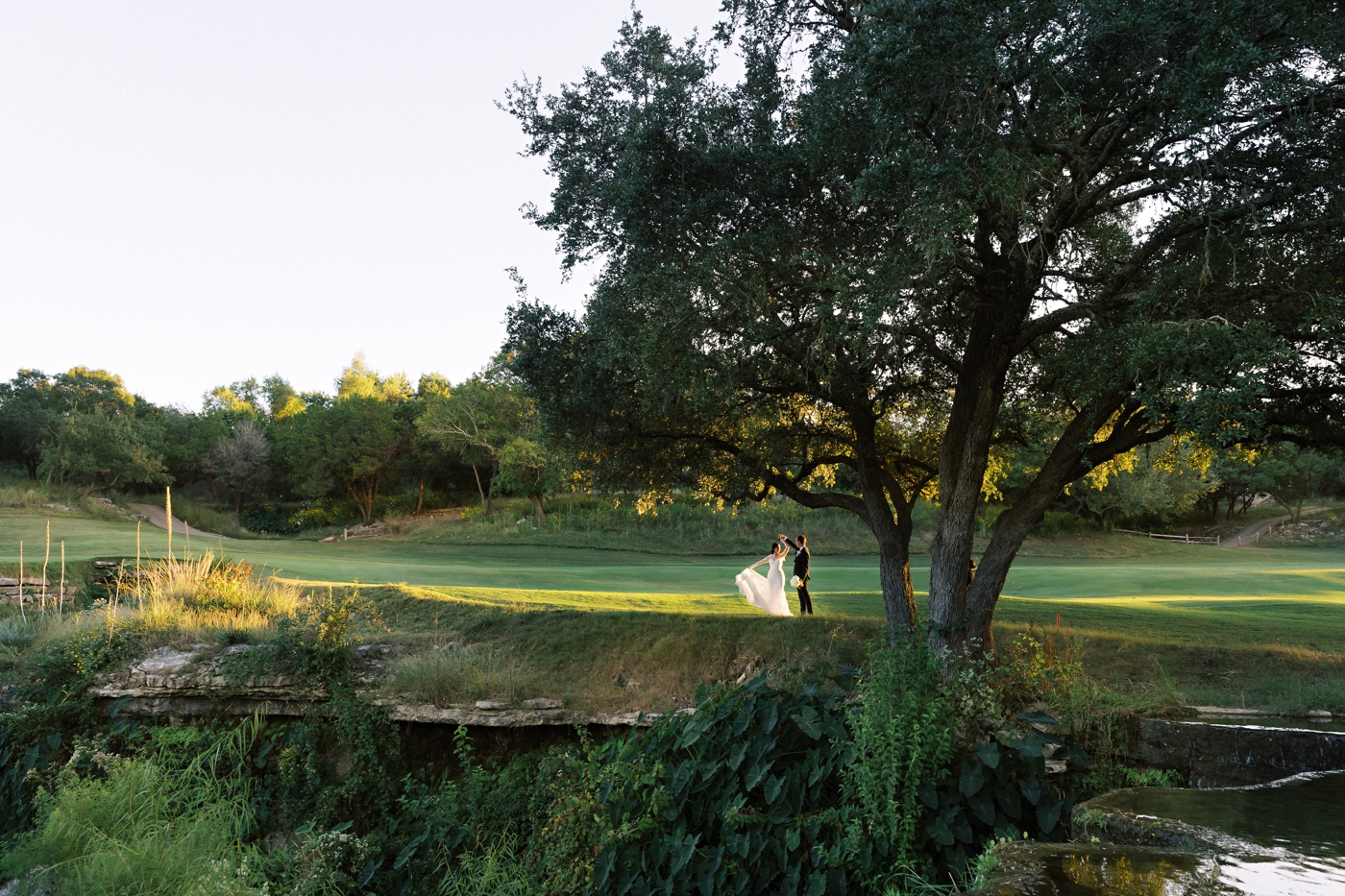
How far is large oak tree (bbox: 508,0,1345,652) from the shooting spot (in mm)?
8258

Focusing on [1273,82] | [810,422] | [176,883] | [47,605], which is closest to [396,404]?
[47,605]

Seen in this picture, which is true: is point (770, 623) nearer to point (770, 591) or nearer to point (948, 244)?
point (770, 591)

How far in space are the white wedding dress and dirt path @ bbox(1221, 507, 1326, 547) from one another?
45.0 metres

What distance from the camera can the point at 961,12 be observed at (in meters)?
8.14

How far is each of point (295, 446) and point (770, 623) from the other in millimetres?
43146

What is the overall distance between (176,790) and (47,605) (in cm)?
756

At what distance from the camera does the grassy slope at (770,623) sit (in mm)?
11875

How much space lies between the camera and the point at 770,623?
13.8 m

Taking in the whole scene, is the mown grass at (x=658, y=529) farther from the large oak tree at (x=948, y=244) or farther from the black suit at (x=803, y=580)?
the large oak tree at (x=948, y=244)

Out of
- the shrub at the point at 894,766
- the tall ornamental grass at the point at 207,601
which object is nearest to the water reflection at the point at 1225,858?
the shrub at the point at 894,766

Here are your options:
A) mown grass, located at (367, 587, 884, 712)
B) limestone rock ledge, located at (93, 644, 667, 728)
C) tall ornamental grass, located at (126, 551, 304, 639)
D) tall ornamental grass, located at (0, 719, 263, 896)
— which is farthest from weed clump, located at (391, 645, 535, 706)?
tall ornamental grass, located at (126, 551, 304, 639)

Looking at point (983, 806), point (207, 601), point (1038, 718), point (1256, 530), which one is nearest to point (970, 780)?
point (983, 806)

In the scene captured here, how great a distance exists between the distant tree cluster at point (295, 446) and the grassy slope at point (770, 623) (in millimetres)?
15514

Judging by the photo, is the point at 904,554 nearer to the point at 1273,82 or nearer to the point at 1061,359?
the point at 1061,359
